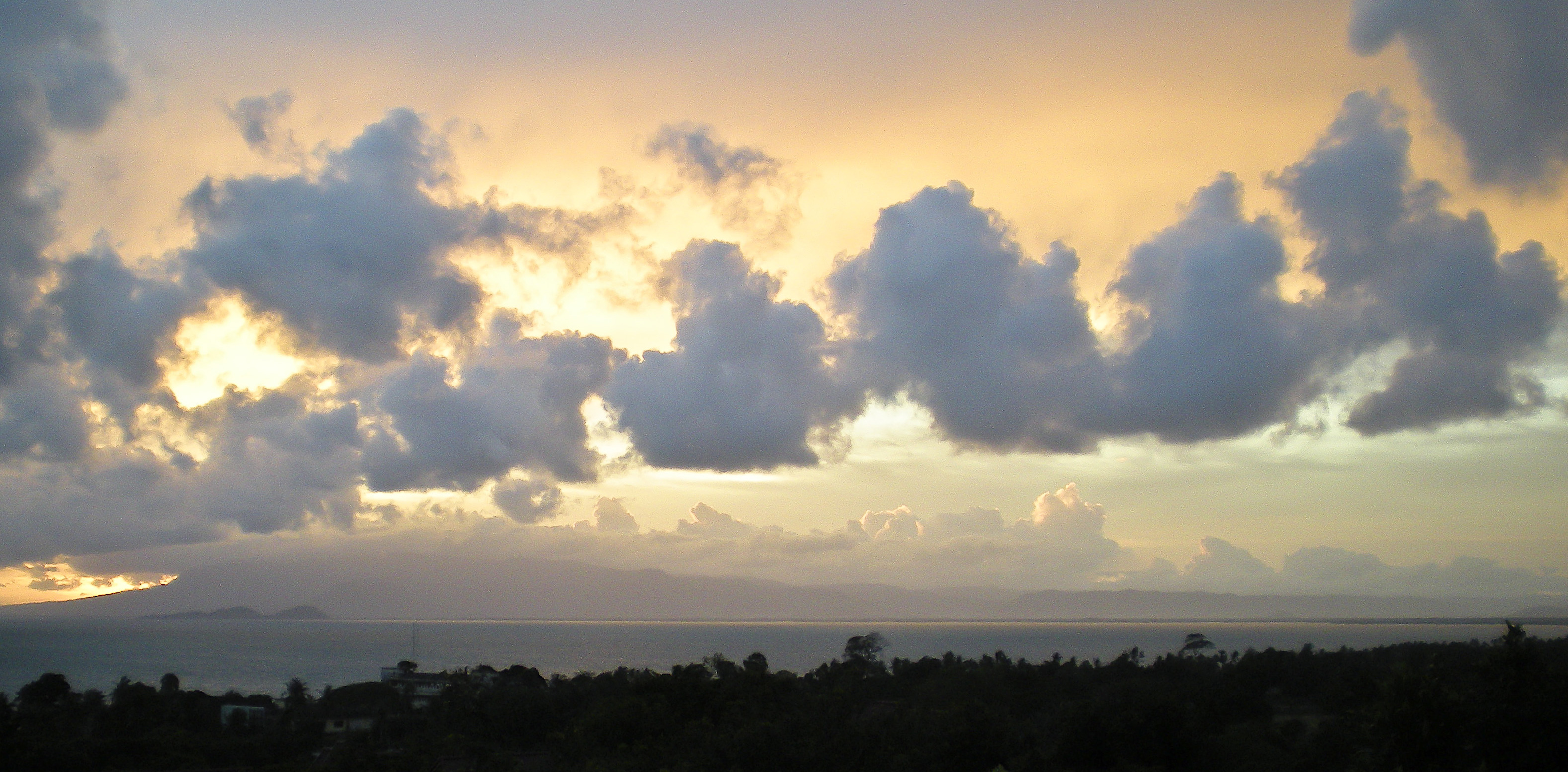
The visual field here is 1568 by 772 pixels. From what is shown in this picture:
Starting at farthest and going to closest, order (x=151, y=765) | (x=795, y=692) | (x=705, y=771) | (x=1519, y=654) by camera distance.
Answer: (x=795, y=692) < (x=151, y=765) < (x=705, y=771) < (x=1519, y=654)

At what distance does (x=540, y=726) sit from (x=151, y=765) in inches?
604

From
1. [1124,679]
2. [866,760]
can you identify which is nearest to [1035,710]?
[1124,679]

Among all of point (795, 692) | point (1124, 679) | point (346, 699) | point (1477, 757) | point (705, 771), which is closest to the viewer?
point (1477, 757)

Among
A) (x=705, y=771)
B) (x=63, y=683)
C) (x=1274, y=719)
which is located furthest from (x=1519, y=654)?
(x=63, y=683)

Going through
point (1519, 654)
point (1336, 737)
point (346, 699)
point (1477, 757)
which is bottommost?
point (346, 699)

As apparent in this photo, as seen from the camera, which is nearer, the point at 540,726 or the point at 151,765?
the point at 151,765

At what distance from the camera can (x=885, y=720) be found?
118 ft

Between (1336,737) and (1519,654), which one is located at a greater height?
(1519,654)

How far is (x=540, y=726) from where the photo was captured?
44250mm

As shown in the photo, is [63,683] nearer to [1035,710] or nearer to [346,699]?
[346,699]

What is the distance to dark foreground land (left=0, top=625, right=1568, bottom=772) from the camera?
20.0 m

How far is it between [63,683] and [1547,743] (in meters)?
76.6

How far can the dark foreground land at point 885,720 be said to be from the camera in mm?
19969

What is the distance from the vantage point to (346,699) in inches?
2356
